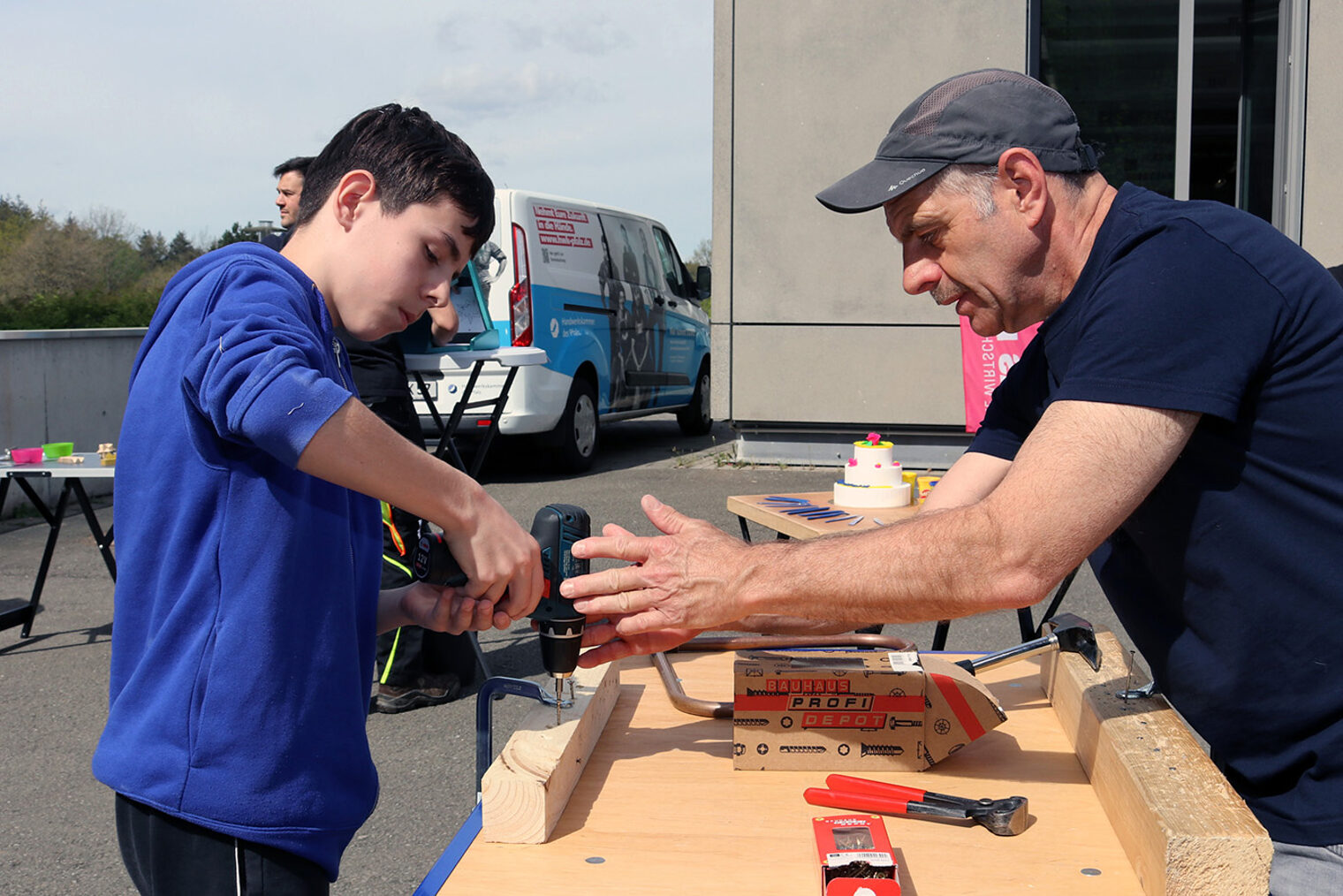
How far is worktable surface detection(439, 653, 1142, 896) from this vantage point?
1.42 m

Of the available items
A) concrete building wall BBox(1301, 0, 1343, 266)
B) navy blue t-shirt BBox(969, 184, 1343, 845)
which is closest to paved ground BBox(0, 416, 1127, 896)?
navy blue t-shirt BBox(969, 184, 1343, 845)

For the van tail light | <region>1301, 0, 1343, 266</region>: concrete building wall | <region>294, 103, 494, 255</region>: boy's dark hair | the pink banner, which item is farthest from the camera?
the van tail light

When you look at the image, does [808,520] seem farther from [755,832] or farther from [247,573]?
[247,573]

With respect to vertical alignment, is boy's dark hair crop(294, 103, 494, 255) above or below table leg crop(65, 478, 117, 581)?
above

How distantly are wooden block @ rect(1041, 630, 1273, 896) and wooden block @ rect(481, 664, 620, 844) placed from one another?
79cm

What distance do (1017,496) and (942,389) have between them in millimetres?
7874

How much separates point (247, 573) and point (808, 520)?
8.29ft

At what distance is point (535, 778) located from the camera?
4.96 feet

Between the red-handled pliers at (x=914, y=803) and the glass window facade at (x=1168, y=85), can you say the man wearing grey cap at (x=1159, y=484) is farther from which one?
the glass window facade at (x=1168, y=85)

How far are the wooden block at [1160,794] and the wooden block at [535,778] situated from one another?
79 centimetres

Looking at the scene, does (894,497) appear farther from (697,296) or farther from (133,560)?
(697,296)

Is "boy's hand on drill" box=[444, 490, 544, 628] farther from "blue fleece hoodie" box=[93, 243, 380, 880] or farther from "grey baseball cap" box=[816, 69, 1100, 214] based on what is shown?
"grey baseball cap" box=[816, 69, 1100, 214]

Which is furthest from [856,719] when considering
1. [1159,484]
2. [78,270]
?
[78,270]

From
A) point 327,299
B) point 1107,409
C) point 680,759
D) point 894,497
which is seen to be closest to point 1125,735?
point 1107,409
